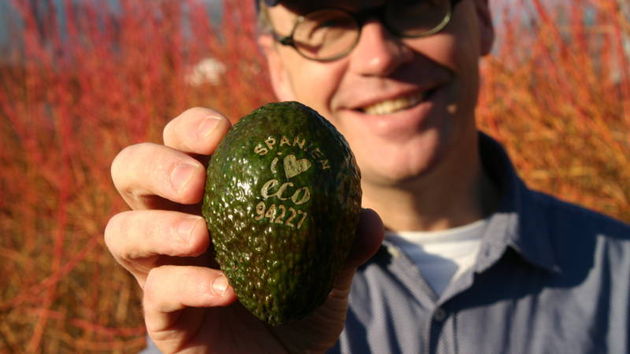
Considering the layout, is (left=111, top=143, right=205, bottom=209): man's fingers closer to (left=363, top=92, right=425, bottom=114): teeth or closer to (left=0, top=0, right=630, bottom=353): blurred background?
(left=363, top=92, right=425, bottom=114): teeth

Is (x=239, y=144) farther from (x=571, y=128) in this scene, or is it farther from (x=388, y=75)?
(x=571, y=128)

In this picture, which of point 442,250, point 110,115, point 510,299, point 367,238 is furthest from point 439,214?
point 110,115

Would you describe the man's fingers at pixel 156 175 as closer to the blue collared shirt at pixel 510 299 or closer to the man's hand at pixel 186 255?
the man's hand at pixel 186 255

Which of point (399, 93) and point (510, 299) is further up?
point (399, 93)

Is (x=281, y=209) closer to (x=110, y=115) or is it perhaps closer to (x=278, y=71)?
(x=278, y=71)

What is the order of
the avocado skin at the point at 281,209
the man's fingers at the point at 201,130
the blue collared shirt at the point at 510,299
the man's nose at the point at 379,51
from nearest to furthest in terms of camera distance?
the avocado skin at the point at 281,209 → the man's fingers at the point at 201,130 → the blue collared shirt at the point at 510,299 → the man's nose at the point at 379,51

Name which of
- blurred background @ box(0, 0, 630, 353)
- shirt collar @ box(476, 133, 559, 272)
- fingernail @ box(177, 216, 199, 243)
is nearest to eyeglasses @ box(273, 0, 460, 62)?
shirt collar @ box(476, 133, 559, 272)

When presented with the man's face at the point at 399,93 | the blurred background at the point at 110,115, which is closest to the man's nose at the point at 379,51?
the man's face at the point at 399,93
